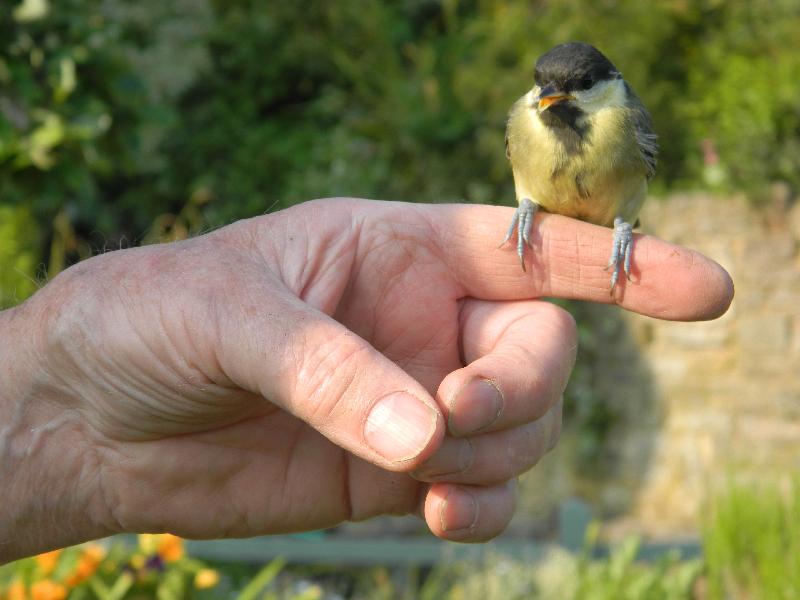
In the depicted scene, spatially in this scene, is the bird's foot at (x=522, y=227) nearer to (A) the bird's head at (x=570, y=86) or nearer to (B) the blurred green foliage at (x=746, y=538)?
(A) the bird's head at (x=570, y=86)

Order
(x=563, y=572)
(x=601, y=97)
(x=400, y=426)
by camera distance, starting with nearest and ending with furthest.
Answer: (x=400, y=426) < (x=601, y=97) < (x=563, y=572)

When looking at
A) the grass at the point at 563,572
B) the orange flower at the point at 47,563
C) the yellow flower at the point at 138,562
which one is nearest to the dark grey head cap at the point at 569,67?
the grass at the point at 563,572

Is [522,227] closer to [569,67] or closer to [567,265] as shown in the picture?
[567,265]

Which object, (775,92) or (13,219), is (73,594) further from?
(775,92)

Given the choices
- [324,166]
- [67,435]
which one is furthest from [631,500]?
[67,435]

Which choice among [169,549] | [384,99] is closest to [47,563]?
[169,549]

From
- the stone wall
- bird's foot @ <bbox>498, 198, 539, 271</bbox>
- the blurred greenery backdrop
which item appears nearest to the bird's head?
bird's foot @ <bbox>498, 198, 539, 271</bbox>

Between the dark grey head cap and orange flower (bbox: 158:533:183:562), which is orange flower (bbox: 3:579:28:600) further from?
the dark grey head cap
